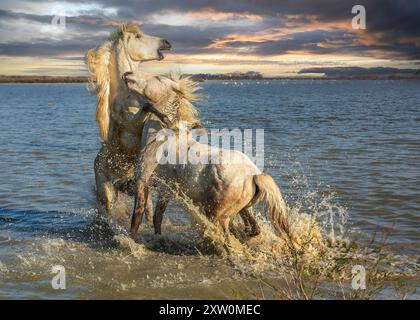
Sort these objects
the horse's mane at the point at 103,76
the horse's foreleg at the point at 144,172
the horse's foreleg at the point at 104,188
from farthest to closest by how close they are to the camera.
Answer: the horse's foreleg at the point at 104,188 → the horse's mane at the point at 103,76 → the horse's foreleg at the point at 144,172

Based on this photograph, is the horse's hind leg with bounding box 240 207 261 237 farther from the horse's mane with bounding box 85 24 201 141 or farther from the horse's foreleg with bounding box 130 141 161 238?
the horse's mane with bounding box 85 24 201 141

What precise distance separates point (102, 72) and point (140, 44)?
2.22 ft

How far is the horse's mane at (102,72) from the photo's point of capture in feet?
26.9

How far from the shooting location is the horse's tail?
6570 millimetres

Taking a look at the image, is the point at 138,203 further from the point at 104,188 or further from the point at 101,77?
the point at 101,77

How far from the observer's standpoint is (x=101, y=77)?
8.19m

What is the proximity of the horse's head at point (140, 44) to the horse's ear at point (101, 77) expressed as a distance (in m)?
0.29

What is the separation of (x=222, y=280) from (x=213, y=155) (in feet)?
4.65

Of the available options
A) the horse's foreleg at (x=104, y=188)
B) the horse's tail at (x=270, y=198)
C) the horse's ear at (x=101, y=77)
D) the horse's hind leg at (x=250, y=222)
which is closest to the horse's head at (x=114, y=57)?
the horse's ear at (x=101, y=77)

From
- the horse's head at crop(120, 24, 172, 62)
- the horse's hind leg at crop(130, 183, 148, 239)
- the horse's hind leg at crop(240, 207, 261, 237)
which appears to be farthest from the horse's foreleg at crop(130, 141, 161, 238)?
the horse's head at crop(120, 24, 172, 62)

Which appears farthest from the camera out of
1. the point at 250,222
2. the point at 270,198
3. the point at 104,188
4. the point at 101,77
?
the point at 104,188

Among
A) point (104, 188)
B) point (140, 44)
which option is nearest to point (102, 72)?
point (140, 44)

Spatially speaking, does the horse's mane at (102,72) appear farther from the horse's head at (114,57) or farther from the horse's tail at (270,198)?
the horse's tail at (270,198)

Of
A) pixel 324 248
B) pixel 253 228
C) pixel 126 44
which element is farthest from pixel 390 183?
pixel 126 44
